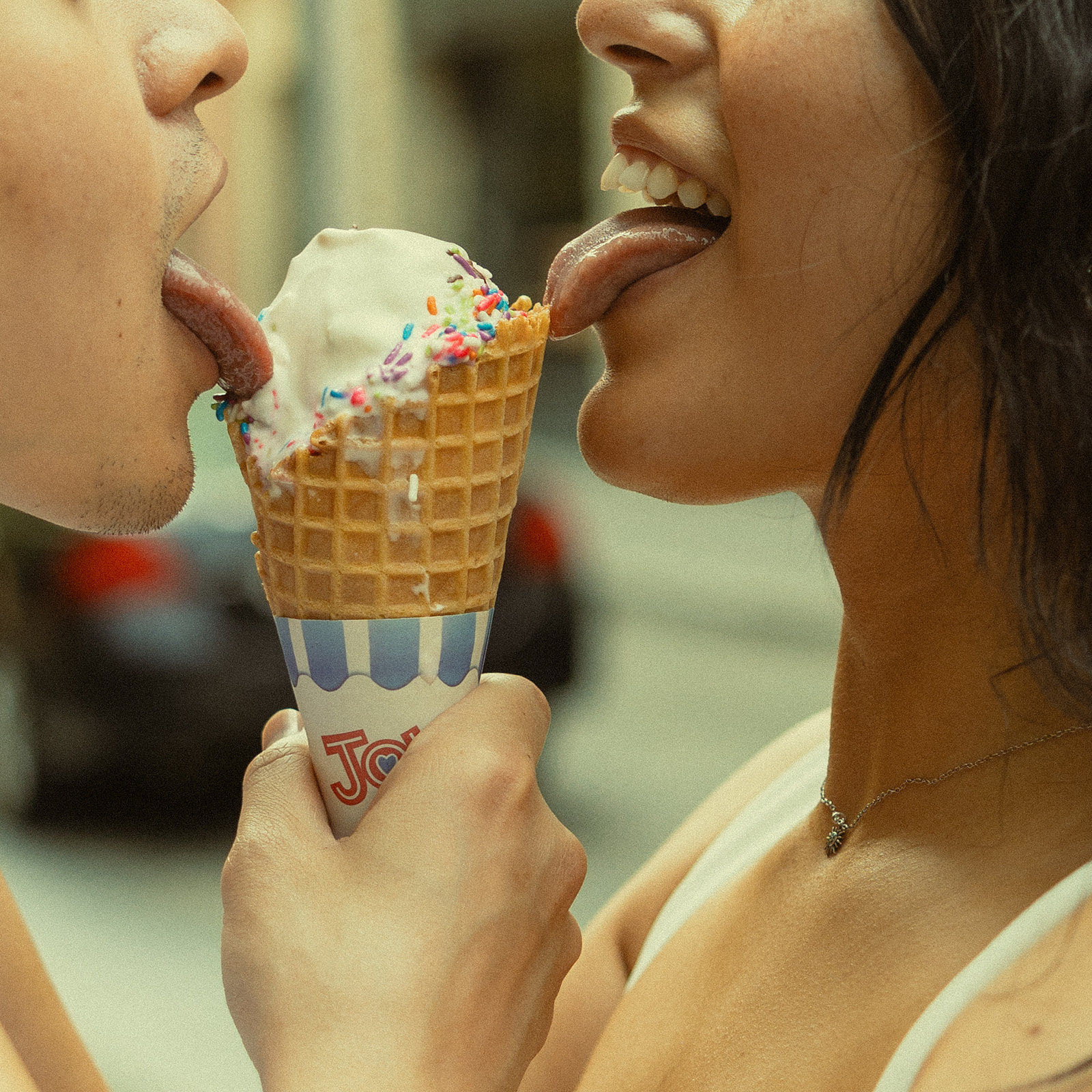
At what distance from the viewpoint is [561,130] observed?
10281 millimetres

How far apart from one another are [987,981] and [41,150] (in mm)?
1335

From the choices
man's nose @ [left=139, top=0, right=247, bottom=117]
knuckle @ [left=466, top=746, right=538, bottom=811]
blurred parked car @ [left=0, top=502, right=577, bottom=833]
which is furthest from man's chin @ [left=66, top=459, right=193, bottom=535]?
blurred parked car @ [left=0, top=502, right=577, bottom=833]

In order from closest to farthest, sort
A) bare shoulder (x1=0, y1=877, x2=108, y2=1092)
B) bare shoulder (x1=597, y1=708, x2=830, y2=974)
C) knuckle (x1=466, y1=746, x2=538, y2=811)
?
1. knuckle (x1=466, y1=746, x2=538, y2=811)
2. bare shoulder (x1=0, y1=877, x2=108, y2=1092)
3. bare shoulder (x1=597, y1=708, x2=830, y2=974)

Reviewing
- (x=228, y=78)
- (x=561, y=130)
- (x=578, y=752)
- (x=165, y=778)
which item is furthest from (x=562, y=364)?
(x=228, y=78)

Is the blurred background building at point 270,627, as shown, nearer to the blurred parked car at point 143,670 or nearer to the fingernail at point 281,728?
the blurred parked car at point 143,670

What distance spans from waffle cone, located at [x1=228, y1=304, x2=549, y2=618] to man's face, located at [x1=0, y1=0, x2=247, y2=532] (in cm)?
17

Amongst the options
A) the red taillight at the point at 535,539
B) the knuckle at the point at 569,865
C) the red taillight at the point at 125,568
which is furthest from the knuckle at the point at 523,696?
the red taillight at the point at 535,539

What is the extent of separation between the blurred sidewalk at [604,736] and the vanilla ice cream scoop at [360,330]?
72 cm

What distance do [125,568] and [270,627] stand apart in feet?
1.85

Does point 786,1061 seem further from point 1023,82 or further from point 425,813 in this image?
point 1023,82

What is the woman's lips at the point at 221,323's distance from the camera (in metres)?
1.56

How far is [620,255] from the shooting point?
64.0 inches

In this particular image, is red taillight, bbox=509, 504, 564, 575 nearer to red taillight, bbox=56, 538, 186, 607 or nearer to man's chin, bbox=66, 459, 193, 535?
red taillight, bbox=56, 538, 186, 607

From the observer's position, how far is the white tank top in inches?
49.1
